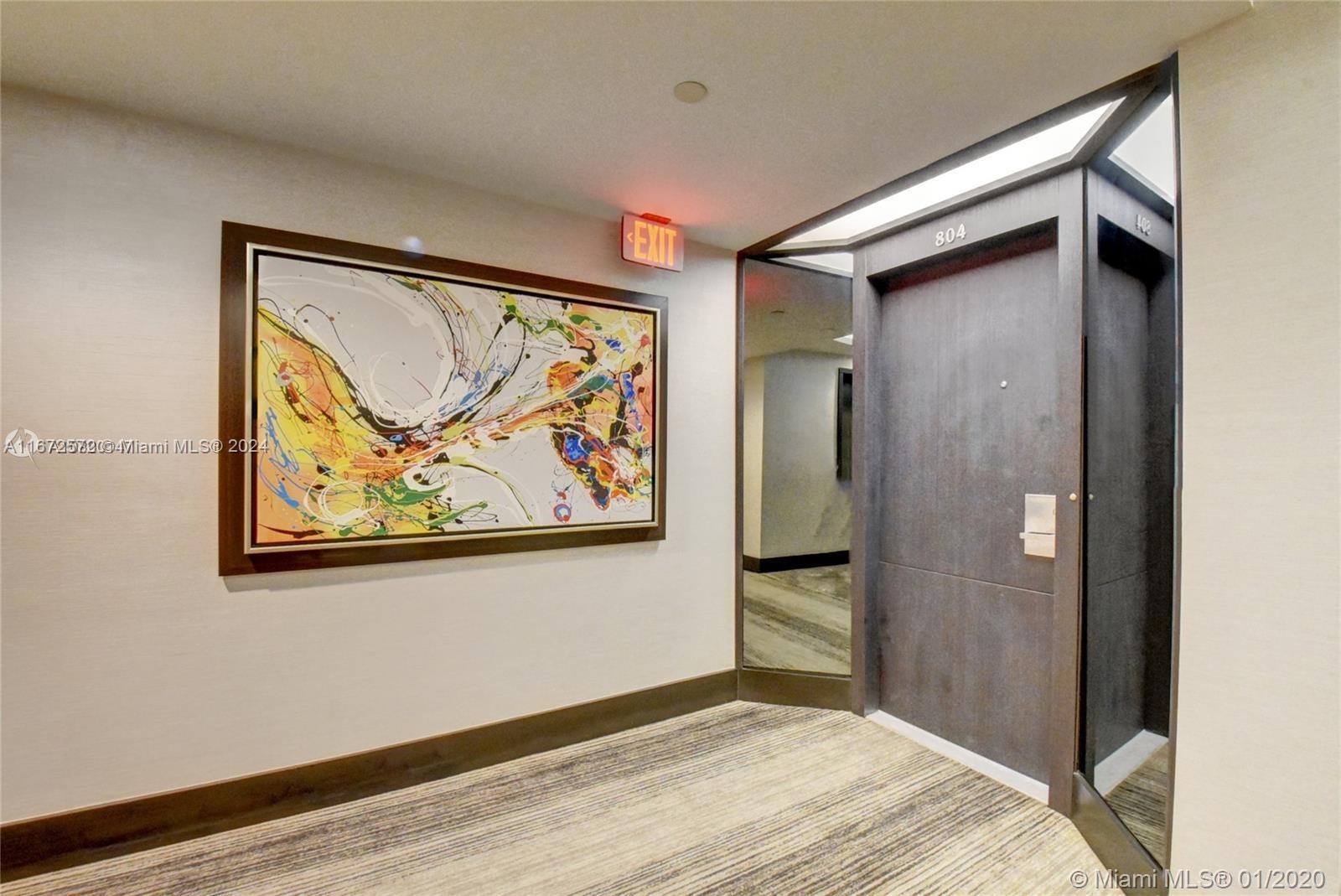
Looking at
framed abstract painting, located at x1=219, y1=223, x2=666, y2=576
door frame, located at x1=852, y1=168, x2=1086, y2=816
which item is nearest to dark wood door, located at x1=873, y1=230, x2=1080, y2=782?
door frame, located at x1=852, y1=168, x2=1086, y2=816

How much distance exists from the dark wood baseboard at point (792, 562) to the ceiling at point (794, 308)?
2.51 m

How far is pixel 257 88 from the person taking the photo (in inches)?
72.3

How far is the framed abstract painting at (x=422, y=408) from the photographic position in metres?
2.13

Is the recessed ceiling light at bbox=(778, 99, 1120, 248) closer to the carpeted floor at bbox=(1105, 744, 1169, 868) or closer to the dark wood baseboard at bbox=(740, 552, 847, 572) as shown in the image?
the carpeted floor at bbox=(1105, 744, 1169, 868)

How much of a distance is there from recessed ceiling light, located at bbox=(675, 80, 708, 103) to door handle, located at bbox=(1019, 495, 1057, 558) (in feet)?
6.88

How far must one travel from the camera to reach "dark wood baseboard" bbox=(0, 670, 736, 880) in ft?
6.12

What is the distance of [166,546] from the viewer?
79.7 inches

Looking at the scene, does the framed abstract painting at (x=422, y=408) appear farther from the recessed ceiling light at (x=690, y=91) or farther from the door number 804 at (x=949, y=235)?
the door number 804 at (x=949, y=235)

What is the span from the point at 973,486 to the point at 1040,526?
0.35 meters

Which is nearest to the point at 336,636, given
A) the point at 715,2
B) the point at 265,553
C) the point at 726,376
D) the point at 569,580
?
the point at 265,553

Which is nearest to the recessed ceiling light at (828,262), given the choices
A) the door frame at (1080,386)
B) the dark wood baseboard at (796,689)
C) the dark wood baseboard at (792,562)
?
the door frame at (1080,386)

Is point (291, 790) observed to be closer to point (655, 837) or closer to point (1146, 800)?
point (655, 837)

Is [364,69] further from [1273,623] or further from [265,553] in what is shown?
[1273,623]

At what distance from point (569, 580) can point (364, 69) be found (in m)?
2.20
